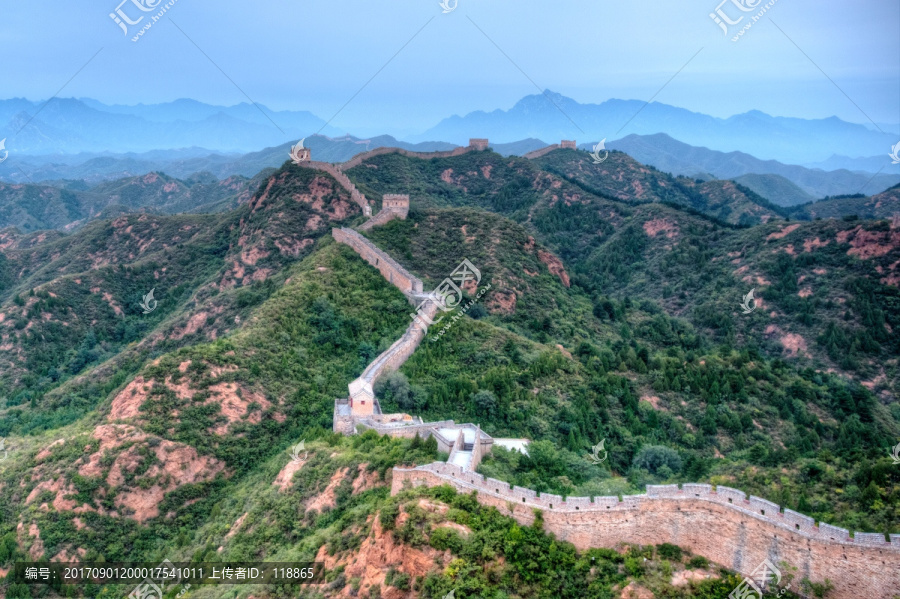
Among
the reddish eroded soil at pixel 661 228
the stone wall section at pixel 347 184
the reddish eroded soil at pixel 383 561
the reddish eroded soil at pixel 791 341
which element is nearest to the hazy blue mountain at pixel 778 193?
the reddish eroded soil at pixel 661 228

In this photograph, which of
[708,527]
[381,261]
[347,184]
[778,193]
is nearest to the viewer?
[708,527]

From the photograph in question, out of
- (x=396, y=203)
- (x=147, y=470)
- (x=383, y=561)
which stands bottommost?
(x=147, y=470)

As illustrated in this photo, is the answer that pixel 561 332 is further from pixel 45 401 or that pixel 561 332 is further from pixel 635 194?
pixel 635 194

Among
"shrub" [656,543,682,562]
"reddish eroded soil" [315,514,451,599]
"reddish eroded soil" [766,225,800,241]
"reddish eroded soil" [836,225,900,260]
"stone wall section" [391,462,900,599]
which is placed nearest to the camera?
"stone wall section" [391,462,900,599]

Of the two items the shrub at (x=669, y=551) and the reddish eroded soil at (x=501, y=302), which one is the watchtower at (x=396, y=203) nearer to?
the reddish eroded soil at (x=501, y=302)

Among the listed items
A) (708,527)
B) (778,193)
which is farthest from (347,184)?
(778,193)

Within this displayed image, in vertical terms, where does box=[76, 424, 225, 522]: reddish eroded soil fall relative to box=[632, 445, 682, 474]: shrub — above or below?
below

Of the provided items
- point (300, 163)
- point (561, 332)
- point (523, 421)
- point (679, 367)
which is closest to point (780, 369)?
point (679, 367)

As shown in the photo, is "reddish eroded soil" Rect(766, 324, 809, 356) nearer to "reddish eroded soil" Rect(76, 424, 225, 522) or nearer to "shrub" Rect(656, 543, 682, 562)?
"shrub" Rect(656, 543, 682, 562)

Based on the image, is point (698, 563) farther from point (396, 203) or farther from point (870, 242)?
point (870, 242)

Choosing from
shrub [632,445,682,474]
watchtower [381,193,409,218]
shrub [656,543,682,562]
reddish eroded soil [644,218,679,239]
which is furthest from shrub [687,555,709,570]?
reddish eroded soil [644,218,679,239]
